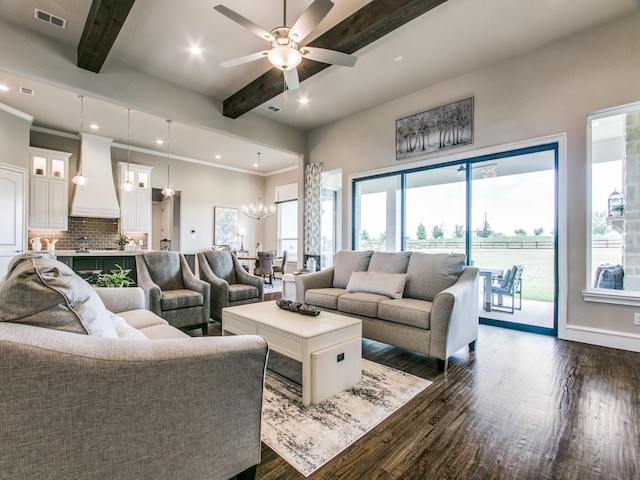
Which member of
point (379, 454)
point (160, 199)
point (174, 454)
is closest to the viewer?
point (174, 454)

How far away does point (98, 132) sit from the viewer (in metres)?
6.49

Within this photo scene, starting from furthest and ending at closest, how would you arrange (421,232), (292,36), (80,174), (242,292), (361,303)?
(80,174), (421,232), (242,292), (361,303), (292,36)

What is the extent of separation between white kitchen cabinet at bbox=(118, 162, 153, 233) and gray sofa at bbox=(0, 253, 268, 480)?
691cm

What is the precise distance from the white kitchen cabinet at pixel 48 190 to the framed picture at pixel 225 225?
3.38m

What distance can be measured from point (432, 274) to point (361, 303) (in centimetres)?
82

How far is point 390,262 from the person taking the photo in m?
3.71

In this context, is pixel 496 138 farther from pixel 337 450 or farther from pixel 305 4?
pixel 337 450

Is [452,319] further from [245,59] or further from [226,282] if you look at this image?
[245,59]

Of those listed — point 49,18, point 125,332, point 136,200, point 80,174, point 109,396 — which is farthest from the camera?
point 136,200

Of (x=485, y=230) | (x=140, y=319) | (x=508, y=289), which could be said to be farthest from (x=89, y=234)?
(x=508, y=289)

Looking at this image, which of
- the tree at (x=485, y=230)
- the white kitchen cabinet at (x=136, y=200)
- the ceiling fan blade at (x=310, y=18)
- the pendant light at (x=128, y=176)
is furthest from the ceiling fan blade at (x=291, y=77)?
the white kitchen cabinet at (x=136, y=200)

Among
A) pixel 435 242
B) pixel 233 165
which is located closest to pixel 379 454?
pixel 435 242

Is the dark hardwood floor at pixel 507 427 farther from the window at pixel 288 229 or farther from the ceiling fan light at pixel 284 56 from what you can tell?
the window at pixel 288 229

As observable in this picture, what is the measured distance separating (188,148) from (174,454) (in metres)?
7.57
